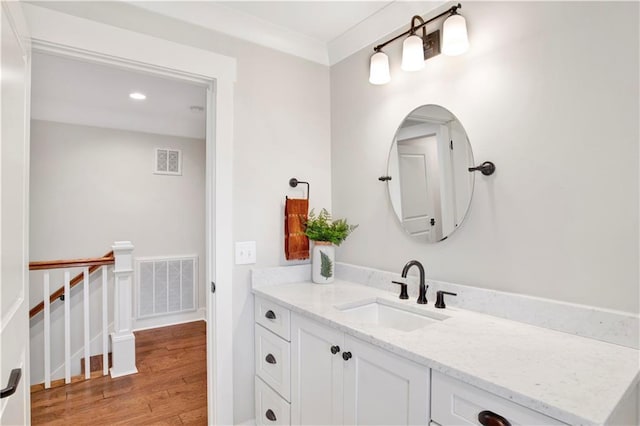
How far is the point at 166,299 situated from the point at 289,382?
3.22 meters

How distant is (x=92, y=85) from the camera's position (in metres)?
2.88

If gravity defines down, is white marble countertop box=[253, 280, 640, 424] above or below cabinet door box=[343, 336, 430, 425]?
above

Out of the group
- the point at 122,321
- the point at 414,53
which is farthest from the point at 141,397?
the point at 414,53

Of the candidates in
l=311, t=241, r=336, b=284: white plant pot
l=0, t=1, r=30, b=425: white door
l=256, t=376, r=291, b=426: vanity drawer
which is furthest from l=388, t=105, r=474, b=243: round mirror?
l=0, t=1, r=30, b=425: white door

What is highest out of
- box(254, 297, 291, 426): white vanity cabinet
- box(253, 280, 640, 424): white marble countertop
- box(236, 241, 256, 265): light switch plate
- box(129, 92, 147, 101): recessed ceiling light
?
box(129, 92, 147, 101): recessed ceiling light

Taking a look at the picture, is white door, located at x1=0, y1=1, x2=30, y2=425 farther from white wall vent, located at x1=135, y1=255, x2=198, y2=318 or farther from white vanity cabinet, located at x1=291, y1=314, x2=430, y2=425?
white wall vent, located at x1=135, y1=255, x2=198, y2=318

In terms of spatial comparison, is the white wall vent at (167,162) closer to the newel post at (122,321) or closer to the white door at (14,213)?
the newel post at (122,321)

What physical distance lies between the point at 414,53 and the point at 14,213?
1.68m

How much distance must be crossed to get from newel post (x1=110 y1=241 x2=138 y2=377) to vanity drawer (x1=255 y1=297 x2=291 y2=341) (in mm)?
1776

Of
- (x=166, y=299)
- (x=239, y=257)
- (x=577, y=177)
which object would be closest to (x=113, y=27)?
(x=239, y=257)

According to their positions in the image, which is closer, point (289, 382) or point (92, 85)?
point (289, 382)

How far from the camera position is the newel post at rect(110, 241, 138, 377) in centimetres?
299

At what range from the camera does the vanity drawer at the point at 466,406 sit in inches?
32.2

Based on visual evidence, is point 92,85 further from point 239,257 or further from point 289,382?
point 289,382
